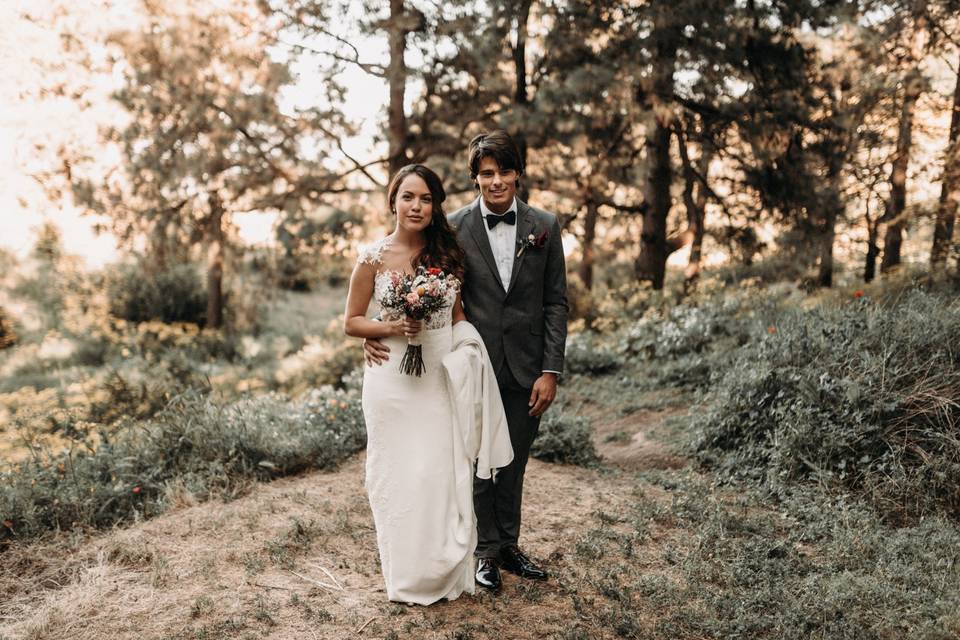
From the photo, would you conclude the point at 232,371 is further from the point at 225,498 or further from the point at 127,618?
the point at 127,618

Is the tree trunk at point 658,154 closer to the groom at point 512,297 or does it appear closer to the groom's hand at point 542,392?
A: the groom at point 512,297

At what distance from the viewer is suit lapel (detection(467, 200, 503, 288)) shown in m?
3.53

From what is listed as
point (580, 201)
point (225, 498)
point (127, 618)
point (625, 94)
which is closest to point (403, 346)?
point (127, 618)

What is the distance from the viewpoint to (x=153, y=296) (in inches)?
612

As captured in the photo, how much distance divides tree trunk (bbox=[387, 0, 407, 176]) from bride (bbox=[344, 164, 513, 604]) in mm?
7326

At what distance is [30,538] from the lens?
4703 mm

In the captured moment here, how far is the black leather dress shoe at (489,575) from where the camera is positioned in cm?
360

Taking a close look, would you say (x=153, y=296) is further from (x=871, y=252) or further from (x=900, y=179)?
(x=900, y=179)

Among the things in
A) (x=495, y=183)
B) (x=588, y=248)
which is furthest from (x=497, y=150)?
(x=588, y=248)

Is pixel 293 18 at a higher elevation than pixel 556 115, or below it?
higher

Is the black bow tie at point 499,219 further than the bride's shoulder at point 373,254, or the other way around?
the black bow tie at point 499,219

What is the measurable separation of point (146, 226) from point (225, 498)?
26.1 ft

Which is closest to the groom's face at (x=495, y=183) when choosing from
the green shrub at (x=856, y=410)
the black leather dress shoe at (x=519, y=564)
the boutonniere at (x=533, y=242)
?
the boutonniere at (x=533, y=242)

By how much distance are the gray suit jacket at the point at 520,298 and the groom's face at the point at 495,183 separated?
120 millimetres
